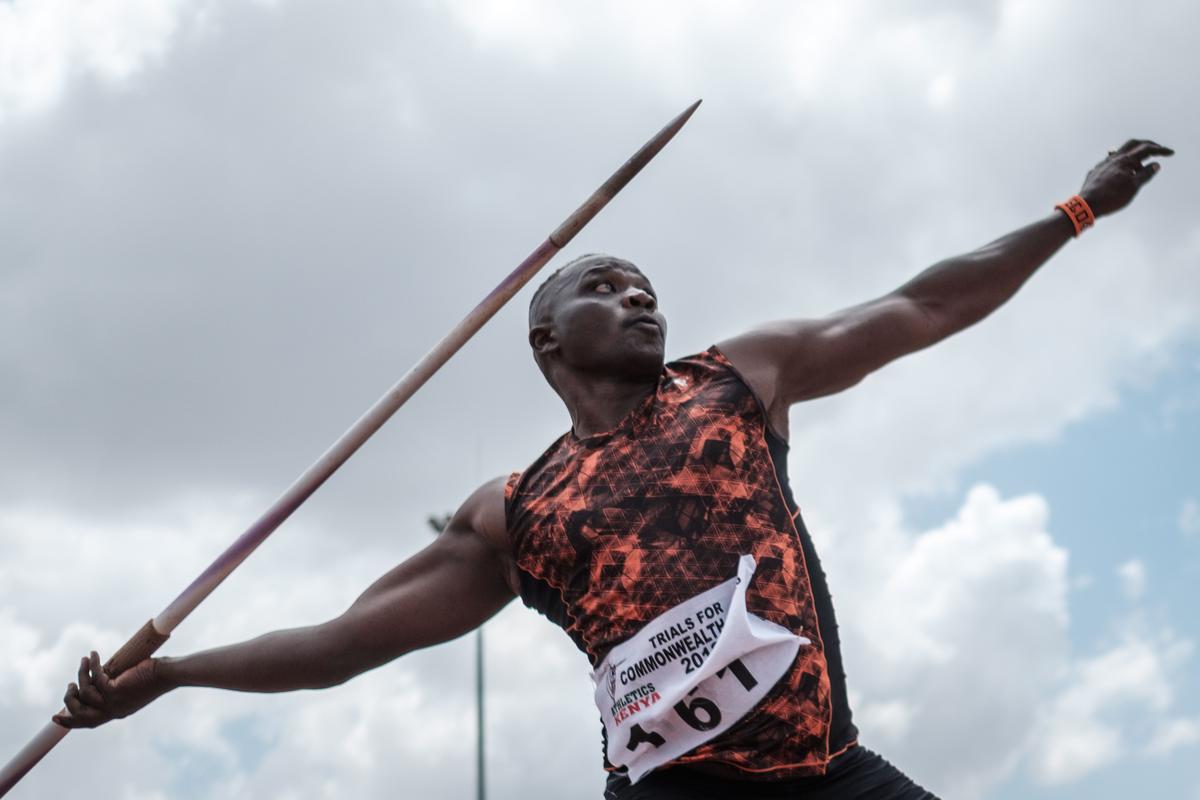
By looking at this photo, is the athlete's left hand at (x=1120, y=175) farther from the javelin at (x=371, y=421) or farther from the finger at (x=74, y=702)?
the finger at (x=74, y=702)

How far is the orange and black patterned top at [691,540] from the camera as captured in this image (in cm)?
452

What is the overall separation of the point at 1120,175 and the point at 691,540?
8.55ft

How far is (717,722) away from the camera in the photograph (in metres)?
4.48

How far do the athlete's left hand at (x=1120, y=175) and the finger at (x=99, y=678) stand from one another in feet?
15.0

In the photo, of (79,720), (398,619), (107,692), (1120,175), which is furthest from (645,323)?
(79,720)

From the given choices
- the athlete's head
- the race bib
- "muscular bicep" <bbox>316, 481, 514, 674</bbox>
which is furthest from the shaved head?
the race bib

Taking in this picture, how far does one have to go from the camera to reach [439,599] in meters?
5.49

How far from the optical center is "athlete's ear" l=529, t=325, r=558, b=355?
230 inches

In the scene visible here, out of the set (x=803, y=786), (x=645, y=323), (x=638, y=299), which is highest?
(x=638, y=299)

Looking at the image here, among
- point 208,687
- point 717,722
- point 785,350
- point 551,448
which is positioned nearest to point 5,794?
point 208,687

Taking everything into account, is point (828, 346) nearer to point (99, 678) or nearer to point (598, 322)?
point (598, 322)

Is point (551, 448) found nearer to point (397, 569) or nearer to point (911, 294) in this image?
point (397, 569)

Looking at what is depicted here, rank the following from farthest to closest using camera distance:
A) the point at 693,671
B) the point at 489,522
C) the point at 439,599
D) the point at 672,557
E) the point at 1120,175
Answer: the point at 1120,175 → the point at 439,599 → the point at 489,522 → the point at 672,557 → the point at 693,671

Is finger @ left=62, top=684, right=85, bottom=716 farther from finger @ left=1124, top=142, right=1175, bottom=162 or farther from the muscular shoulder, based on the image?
finger @ left=1124, top=142, right=1175, bottom=162
